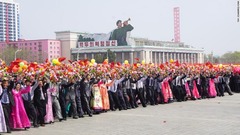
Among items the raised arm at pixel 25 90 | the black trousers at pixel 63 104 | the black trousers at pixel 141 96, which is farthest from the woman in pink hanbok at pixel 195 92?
the raised arm at pixel 25 90

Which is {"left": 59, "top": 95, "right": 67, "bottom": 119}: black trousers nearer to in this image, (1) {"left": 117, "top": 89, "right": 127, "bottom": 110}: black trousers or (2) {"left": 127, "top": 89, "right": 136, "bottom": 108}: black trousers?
(1) {"left": 117, "top": 89, "right": 127, "bottom": 110}: black trousers

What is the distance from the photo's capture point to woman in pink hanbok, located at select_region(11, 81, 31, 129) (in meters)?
10.3

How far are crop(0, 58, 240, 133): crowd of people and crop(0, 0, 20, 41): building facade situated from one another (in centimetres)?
9038

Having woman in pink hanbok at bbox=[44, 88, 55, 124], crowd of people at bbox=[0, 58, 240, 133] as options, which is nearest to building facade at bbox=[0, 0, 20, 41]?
crowd of people at bbox=[0, 58, 240, 133]

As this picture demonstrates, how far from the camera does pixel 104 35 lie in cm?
11481

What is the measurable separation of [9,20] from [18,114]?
9864cm

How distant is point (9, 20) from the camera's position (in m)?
104

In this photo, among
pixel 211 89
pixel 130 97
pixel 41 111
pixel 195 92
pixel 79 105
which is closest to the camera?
pixel 41 111

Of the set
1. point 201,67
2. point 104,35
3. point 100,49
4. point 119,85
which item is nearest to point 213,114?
point 119,85

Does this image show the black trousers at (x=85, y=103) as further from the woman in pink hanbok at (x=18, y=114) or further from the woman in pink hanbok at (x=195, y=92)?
the woman in pink hanbok at (x=195, y=92)

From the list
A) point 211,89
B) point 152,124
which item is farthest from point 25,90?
point 211,89

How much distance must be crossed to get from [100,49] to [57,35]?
1794 cm

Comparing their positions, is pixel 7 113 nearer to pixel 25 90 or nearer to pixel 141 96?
pixel 25 90

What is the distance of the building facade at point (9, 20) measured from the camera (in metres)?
102
